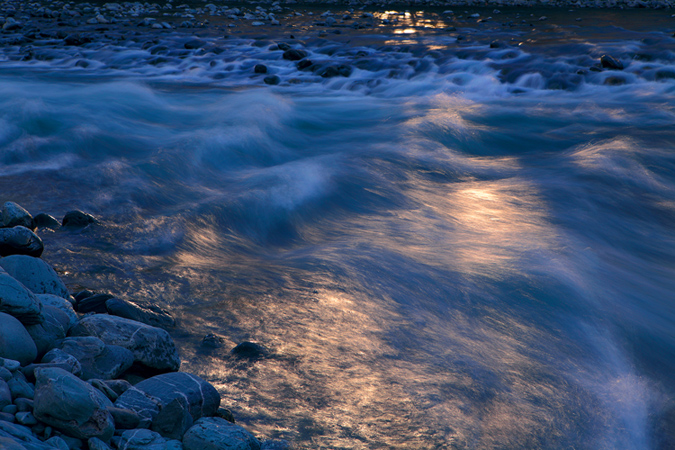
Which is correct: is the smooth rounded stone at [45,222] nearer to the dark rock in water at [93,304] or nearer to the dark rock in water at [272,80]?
the dark rock in water at [93,304]

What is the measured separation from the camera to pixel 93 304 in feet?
8.79

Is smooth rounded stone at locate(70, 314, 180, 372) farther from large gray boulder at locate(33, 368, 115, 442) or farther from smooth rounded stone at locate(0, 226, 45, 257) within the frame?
smooth rounded stone at locate(0, 226, 45, 257)

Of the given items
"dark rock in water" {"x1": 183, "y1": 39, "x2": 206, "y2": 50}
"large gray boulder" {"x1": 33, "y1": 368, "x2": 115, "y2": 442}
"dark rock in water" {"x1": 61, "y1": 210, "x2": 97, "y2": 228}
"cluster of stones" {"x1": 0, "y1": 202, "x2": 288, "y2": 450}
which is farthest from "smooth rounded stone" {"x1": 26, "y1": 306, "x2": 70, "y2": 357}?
"dark rock in water" {"x1": 183, "y1": 39, "x2": 206, "y2": 50}

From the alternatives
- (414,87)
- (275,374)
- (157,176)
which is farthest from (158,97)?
(275,374)

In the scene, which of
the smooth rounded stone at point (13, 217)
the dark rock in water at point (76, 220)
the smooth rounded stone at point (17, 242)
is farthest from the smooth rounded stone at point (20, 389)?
the dark rock in water at point (76, 220)

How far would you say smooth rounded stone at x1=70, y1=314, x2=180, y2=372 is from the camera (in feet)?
7.36

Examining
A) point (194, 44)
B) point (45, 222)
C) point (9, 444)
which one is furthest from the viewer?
point (194, 44)

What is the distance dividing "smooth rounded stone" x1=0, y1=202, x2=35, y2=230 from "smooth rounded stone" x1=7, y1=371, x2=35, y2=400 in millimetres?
2141

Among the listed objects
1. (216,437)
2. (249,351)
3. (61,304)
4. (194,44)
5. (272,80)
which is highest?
(194,44)

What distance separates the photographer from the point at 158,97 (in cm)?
830

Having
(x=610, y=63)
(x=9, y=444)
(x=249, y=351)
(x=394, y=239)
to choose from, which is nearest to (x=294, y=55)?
(x=610, y=63)

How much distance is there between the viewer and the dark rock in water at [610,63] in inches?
376

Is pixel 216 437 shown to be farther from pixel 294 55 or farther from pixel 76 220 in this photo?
pixel 294 55

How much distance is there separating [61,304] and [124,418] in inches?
31.7
